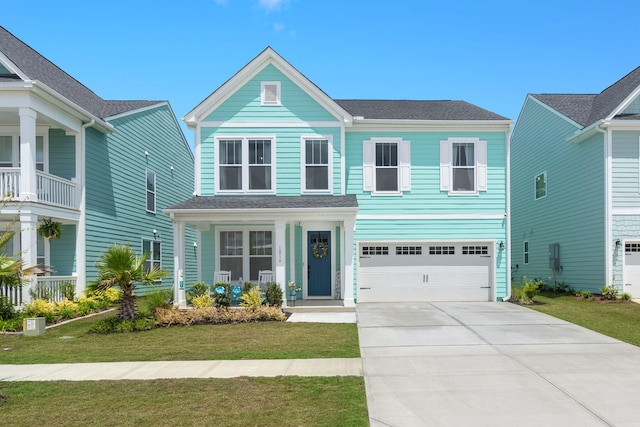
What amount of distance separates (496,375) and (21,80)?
1416cm

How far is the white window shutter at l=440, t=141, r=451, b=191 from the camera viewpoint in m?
17.8

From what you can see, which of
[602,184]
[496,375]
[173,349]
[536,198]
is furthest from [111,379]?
[536,198]

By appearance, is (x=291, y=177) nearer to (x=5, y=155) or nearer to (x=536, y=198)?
(x=5, y=155)

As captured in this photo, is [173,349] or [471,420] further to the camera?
[173,349]

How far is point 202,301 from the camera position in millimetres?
14266

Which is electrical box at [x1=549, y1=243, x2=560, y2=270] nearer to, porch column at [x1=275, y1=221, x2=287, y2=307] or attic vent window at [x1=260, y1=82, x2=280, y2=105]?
porch column at [x1=275, y1=221, x2=287, y2=307]

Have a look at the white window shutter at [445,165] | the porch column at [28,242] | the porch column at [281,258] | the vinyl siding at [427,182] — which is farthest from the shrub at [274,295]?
the white window shutter at [445,165]

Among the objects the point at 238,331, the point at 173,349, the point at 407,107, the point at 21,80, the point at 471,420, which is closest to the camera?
the point at 471,420

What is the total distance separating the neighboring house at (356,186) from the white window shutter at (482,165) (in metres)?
0.03

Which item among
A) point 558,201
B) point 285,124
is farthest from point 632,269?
point 285,124

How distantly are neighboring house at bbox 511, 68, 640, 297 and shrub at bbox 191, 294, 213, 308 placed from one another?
41.9ft

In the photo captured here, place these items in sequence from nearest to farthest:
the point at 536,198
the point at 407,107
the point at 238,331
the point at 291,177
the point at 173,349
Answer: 1. the point at 173,349
2. the point at 238,331
3. the point at 291,177
4. the point at 407,107
5. the point at 536,198

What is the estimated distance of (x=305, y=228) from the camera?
1725 centimetres

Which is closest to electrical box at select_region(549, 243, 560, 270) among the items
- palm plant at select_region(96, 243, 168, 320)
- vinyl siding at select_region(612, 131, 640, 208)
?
Answer: vinyl siding at select_region(612, 131, 640, 208)
